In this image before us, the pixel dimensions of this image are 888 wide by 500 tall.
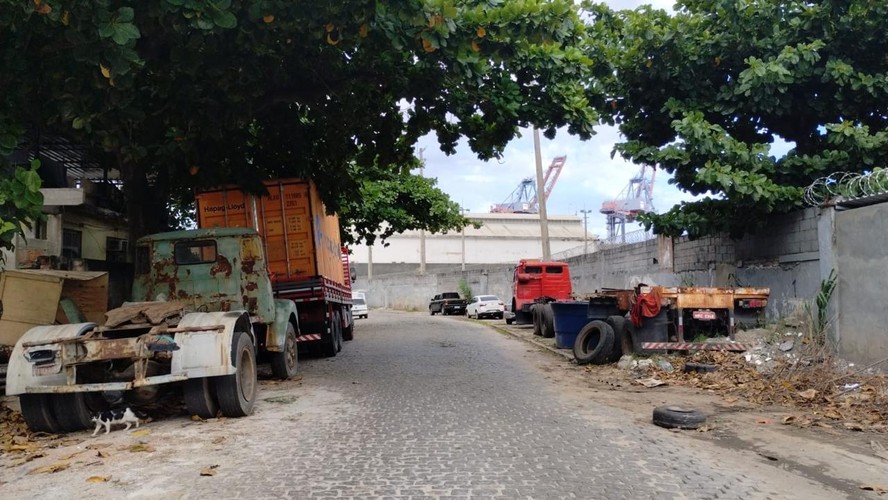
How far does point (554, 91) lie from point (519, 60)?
76cm

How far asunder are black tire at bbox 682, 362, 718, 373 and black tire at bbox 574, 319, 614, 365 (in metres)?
1.66

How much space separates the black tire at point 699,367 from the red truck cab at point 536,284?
44.3ft

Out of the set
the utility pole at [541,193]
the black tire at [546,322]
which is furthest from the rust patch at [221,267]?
the utility pole at [541,193]

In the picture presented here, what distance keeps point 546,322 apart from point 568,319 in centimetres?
454

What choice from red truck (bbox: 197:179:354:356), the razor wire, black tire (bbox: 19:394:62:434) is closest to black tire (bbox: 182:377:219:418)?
black tire (bbox: 19:394:62:434)

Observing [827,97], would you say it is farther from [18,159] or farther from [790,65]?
[18,159]

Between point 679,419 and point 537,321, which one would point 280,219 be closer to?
point 679,419

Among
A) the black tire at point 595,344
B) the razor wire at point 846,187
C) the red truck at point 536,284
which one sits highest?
the razor wire at point 846,187

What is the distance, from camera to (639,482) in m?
5.29

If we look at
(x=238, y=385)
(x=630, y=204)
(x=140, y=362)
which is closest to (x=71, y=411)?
(x=140, y=362)

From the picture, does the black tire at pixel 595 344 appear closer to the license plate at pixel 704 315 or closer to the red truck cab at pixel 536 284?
the license plate at pixel 704 315

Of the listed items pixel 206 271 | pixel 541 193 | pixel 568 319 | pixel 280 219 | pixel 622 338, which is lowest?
pixel 622 338

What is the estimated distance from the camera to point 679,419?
734 centimetres

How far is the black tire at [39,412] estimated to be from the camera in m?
7.20
